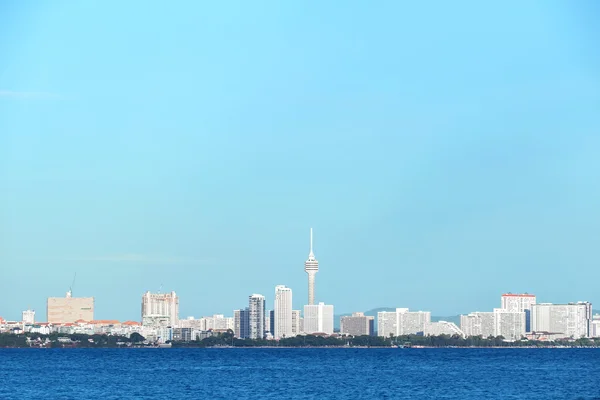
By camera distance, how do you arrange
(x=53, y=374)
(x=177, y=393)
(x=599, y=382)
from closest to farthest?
(x=177, y=393)
(x=599, y=382)
(x=53, y=374)

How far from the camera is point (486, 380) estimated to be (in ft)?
266

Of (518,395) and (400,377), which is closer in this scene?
(518,395)

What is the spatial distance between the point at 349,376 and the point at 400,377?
4419 millimetres

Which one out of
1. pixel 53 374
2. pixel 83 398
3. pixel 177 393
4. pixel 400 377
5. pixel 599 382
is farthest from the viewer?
pixel 53 374

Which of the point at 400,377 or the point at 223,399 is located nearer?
the point at 223,399

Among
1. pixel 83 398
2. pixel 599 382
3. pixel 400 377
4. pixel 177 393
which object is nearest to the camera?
pixel 83 398

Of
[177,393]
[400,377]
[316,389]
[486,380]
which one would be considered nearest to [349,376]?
→ [400,377]

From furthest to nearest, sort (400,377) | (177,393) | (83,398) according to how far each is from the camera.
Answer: (400,377) → (177,393) → (83,398)

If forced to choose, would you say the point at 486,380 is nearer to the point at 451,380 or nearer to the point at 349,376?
the point at 451,380

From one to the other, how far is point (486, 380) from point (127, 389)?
27504mm

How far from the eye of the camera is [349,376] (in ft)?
286

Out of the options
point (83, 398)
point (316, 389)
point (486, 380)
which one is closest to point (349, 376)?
point (486, 380)

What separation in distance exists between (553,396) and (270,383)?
2180 cm

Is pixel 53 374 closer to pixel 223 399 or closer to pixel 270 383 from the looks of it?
pixel 270 383
